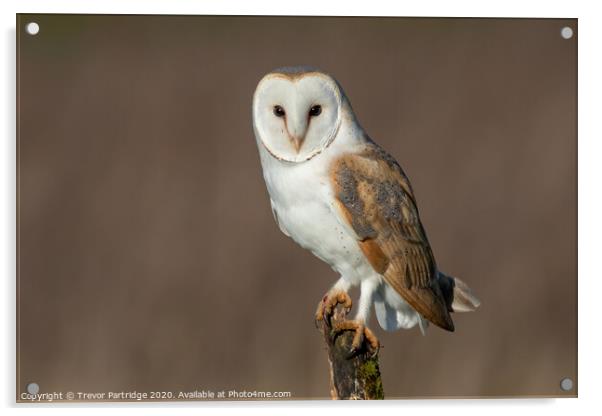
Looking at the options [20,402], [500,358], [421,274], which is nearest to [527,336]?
[500,358]

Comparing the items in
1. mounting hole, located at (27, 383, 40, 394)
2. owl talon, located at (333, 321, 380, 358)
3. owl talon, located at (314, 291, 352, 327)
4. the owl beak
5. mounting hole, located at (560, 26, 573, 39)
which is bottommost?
mounting hole, located at (27, 383, 40, 394)

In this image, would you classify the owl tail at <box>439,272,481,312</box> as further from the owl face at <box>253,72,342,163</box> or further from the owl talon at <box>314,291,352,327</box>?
the owl face at <box>253,72,342,163</box>

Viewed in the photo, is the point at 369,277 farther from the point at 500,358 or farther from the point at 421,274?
the point at 500,358

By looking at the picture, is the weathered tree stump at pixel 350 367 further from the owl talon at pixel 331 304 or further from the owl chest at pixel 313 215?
the owl chest at pixel 313 215

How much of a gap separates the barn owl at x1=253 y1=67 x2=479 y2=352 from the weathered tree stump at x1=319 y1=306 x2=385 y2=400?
0.09 feet

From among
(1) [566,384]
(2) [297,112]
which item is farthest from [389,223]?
(1) [566,384]

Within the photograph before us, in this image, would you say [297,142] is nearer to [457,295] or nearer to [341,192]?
[341,192]

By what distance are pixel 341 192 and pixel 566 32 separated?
3.30ft

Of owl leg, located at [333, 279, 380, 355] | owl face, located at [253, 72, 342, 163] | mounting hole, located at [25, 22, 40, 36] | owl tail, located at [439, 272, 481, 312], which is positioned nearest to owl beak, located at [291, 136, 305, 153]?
owl face, located at [253, 72, 342, 163]

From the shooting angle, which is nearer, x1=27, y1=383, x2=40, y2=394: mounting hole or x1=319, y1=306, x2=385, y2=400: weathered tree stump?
x1=319, y1=306, x2=385, y2=400: weathered tree stump

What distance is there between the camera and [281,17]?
10.5ft

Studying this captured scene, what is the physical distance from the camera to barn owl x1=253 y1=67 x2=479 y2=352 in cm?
293

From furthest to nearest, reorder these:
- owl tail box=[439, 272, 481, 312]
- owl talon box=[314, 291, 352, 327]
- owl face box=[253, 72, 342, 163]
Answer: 1. owl tail box=[439, 272, 481, 312]
2. owl talon box=[314, 291, 352, 327]
3. owl face box=[253, 72, 342, 163]

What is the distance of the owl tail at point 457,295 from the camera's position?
325 centimetres
